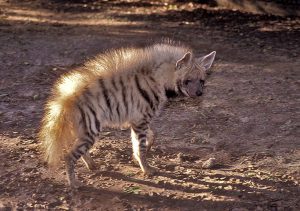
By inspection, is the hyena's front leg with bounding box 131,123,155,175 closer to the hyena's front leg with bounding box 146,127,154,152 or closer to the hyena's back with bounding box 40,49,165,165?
the hyena's back with bounding box 40,49,165,165

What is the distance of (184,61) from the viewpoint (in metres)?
5.24

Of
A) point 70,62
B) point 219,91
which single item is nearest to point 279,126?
point 219,91

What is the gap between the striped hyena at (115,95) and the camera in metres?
4.98

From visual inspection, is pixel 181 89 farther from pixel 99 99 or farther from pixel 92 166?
pixel 92 166

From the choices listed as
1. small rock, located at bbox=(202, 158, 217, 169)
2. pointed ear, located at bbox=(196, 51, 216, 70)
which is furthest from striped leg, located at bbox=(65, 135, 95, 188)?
pointed ear, located at bbox=(196, 51, 216, 70)

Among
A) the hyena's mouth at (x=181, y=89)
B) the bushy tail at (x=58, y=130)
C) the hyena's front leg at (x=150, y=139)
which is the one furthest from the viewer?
the hyena's front leg at (x=150, y=139)

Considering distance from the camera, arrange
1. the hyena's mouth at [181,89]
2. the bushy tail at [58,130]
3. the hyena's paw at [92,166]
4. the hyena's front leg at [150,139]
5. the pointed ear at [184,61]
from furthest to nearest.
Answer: the hyena's front leg at [150,139] < the hyena's paw at [92,166] < the hyena's mouth at [181,89] < the pointed ear at [184,61] < the bushy tail at [58,130]

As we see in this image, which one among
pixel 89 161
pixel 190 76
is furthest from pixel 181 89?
pixel 89 161

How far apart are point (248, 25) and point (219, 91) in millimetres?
3788

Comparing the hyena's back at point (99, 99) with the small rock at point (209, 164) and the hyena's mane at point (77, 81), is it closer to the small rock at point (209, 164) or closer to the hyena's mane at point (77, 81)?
the hyena's mane at point (77, 81)

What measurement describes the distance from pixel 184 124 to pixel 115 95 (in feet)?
5.23

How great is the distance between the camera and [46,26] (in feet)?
36.0

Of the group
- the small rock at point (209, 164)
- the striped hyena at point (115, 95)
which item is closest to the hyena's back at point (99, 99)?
the striped hyena at point (115, 95)

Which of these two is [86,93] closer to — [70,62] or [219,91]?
[219,91]
